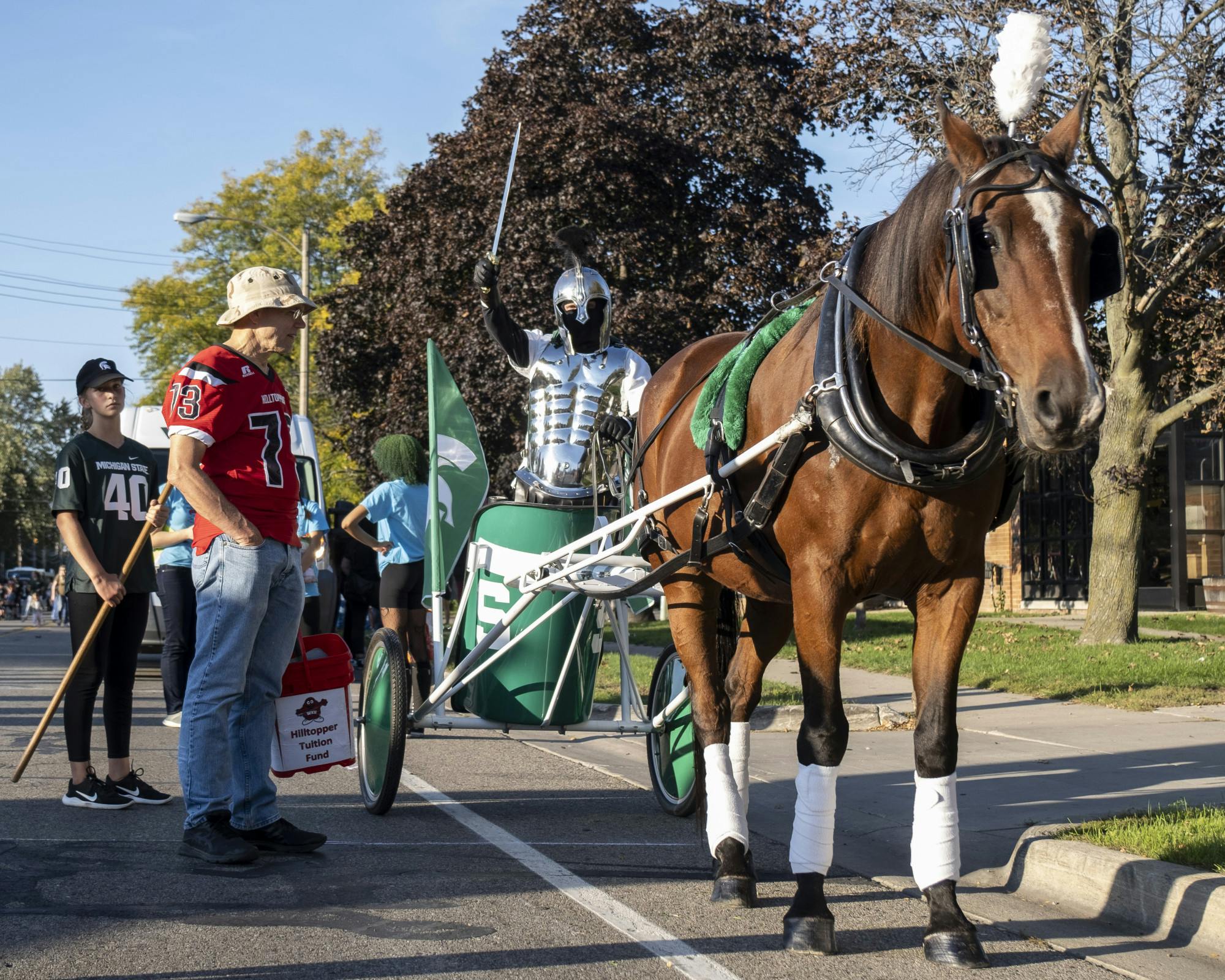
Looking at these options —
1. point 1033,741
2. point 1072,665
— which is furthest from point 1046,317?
point 1072,665

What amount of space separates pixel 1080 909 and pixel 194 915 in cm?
306

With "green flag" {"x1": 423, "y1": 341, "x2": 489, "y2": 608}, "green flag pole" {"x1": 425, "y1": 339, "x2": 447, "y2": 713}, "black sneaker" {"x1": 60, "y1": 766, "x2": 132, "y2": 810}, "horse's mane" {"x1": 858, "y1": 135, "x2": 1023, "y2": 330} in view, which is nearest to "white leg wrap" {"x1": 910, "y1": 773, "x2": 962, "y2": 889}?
"horse's mane" {"x1": 858, "y1": 135, "x2": 1023, "y2": 330}

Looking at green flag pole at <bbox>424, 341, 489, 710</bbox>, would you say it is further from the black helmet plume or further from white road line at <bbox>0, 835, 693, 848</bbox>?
white road line at <bbox>0, 835, 693, 848</bbox>

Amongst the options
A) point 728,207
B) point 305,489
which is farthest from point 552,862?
point 728,207

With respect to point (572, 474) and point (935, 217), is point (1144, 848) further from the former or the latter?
point (572, 474)

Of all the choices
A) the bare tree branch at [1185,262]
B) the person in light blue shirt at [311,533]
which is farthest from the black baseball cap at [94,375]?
the bare tree branch at [1185,262]

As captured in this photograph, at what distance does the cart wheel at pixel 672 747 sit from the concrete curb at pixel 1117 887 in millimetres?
1604

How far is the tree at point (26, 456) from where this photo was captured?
86.2m

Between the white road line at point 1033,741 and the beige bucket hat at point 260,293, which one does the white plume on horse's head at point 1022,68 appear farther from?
the white road line at point 1033,741

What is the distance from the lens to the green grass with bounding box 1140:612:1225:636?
17.8 metres

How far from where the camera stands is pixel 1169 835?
16.3 feet

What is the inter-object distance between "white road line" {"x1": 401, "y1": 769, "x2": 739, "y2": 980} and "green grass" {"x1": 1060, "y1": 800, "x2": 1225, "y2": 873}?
5.74 ft

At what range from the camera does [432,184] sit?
24125 millimetres

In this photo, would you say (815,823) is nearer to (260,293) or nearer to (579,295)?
(260,293)
